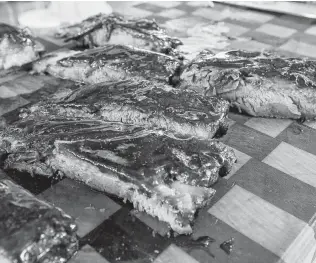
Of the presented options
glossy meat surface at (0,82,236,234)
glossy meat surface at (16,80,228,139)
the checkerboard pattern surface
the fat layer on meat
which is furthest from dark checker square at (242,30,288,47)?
the fat layer on meat

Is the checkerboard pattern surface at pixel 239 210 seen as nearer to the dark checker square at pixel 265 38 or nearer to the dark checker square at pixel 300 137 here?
the dark checker square at pixel 300 137

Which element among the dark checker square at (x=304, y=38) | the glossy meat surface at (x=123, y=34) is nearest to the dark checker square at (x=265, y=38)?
the dark checker square at (x=304, y=38)

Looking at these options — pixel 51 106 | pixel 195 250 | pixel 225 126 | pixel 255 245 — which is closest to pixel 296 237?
pixel 255 245

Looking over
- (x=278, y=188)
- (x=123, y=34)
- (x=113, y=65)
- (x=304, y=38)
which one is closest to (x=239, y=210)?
(x=278, y=188)

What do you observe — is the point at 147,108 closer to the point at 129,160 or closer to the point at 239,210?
the point at 129,160

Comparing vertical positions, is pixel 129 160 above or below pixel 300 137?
above

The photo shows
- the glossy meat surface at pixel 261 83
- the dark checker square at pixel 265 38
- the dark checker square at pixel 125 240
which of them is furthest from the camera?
the dark checker square at pixel 265 38

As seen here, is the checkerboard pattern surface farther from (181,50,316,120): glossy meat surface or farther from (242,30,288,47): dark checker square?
(242,30,288,47): dark checker square
